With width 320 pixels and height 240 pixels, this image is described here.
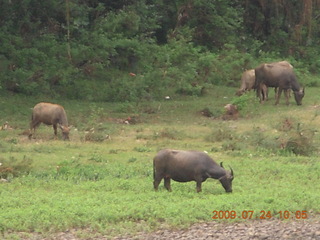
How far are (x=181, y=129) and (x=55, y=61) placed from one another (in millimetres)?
5614

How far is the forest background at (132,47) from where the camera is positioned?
2506 centimetres

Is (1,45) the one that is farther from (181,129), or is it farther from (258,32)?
(258,32)

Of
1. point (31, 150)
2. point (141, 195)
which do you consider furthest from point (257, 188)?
point (31, 150)

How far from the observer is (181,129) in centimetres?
2153

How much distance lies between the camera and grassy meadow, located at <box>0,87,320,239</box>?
12438 millimetres

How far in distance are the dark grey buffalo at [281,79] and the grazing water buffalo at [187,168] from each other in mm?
11974

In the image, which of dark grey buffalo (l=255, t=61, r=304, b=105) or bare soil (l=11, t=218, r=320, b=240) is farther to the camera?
dark grey buffalo (l=255, t=61, r=304, b=105)

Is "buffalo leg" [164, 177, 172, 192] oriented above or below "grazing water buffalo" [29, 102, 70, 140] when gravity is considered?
above

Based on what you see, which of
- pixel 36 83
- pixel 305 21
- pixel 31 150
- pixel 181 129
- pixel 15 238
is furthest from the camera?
pixel 305 21
